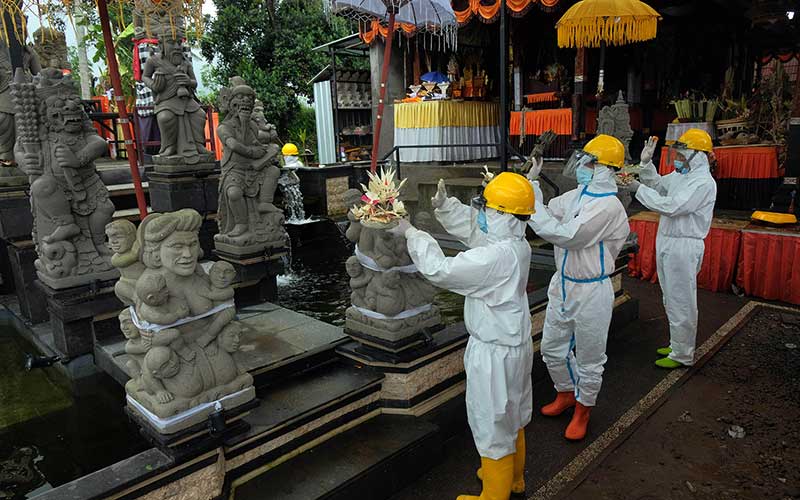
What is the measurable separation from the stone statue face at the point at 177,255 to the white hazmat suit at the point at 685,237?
394 centimetres

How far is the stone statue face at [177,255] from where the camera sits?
8.91 ft

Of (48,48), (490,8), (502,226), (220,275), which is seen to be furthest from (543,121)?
(220,275)

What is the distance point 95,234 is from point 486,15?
26.2 feet

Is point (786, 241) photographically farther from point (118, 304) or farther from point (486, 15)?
point (118, 304)

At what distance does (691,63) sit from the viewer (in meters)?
11.8

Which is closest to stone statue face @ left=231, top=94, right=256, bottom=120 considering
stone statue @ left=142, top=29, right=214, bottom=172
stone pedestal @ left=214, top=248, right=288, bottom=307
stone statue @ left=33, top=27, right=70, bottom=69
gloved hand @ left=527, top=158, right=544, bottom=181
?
stone statue @ left=142, top=29, right=214, bottom=172

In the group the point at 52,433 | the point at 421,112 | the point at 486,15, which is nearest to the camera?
the point at 52,433

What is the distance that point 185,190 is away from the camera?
5.48m

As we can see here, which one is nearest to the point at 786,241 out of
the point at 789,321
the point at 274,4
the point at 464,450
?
the point at 789,321

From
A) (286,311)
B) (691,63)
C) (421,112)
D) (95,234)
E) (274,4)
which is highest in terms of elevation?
(274,4)

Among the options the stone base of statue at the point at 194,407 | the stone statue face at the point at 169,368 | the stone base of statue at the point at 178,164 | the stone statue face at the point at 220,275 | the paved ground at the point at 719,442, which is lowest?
the paved ground at the point at 719,442

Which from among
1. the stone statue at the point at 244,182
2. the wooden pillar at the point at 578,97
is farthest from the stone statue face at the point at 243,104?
the wooden pillar at the point at 578,97

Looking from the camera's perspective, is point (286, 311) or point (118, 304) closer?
point (118, 304)

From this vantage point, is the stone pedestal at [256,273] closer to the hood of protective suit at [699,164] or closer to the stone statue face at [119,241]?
the stone statue face at [119,241]
